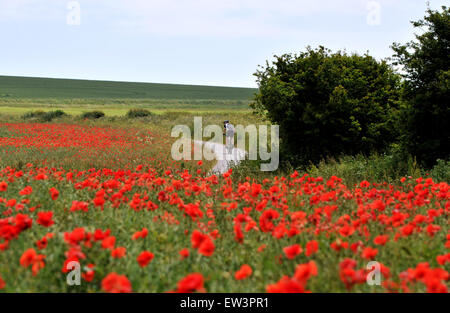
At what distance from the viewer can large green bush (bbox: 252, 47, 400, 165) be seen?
15.2 m

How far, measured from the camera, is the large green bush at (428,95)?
1189 centimetres

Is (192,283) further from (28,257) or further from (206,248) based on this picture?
(28,257)

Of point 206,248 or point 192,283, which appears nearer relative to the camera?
point 192,283

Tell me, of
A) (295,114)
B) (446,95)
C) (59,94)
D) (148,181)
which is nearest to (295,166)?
(295,114)

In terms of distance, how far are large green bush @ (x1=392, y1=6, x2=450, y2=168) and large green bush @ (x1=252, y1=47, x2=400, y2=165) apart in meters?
2.45

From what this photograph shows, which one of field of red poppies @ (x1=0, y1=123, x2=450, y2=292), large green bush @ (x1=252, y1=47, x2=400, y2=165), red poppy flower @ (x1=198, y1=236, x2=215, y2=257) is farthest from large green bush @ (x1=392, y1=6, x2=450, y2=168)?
red poppy flower @ (x1=198, y1=236, x2=215, y2=257)

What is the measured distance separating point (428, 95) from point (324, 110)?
3.91 metres

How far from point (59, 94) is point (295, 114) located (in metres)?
119

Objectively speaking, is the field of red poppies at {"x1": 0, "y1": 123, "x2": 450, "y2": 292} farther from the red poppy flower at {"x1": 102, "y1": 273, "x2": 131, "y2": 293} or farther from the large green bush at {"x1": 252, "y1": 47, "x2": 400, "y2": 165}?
the large green bush at {"x1": 252, "y1": 47, "x2": 400, "y2": 165}

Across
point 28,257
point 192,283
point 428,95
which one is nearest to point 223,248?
point 192,283

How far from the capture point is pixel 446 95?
1167 cm

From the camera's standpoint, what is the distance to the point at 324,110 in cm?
1522

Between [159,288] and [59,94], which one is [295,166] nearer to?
[159,288]

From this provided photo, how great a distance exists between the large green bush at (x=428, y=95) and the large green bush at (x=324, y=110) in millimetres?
2452
